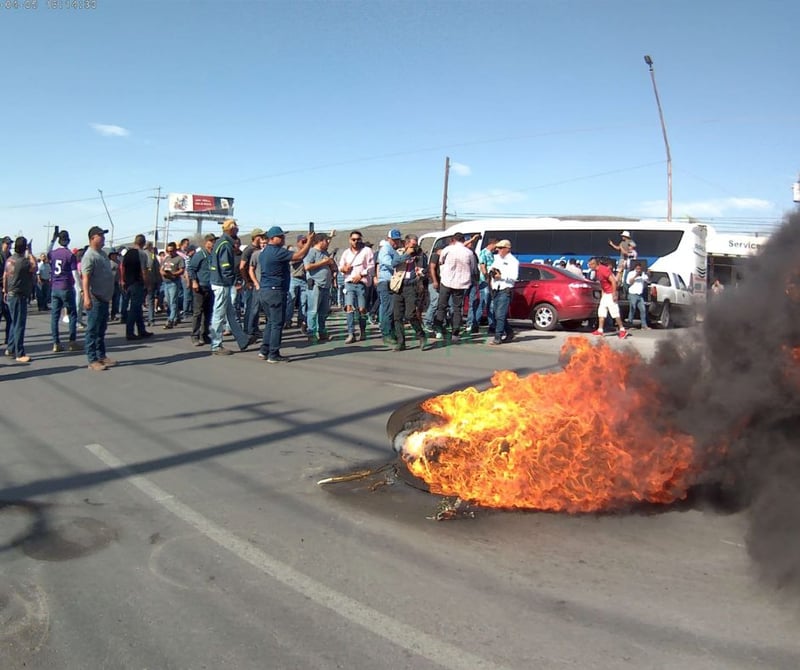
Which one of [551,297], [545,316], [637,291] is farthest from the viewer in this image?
[637,291]

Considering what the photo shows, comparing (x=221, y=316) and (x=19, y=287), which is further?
(x=221, y=316)

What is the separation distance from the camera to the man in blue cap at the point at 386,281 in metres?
11.1

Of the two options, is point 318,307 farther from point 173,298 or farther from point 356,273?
point 173,298

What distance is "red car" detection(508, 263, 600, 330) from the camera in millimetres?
14469

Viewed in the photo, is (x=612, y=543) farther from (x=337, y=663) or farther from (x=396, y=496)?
(x=337, y=663)

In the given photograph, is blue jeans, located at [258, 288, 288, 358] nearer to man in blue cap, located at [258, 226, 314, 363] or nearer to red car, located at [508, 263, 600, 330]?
man in blue cap, located at [258, 226, 314, 363]

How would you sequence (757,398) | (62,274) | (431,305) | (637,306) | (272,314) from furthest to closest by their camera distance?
1. (637,306)
2. (431,305)
3. (62,274)
4. (272,314)
5. (757,398)

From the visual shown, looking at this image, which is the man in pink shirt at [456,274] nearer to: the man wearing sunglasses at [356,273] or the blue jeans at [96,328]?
the man wearing sunglasses at [356,273]

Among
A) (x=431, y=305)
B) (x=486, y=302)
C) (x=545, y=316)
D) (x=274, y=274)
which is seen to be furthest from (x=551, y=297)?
(x=274, y=274)

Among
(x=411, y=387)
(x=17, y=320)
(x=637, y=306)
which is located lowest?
(x=411, y=387)

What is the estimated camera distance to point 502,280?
11.5 metres

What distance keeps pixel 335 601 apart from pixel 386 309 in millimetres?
8677

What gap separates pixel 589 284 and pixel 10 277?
11.3 metres

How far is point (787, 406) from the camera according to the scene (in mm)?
3375
